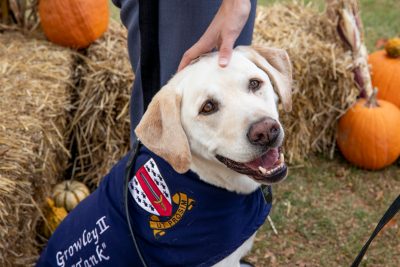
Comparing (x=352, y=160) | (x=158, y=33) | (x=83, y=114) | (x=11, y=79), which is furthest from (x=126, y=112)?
(x=352, y=160)

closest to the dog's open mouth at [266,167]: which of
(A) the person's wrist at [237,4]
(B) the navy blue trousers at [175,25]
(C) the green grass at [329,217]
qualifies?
(A) the person's wrist at [237,4]

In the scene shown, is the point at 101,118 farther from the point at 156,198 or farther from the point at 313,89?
the point at 156,198

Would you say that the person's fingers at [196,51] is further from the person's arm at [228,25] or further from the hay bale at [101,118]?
the hay bale at [101,118]

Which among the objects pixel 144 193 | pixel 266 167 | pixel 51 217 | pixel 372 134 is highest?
pixel 266 167

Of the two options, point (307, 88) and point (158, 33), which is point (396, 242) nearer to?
point (307, 88)

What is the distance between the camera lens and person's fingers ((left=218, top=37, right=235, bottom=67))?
2.26 m

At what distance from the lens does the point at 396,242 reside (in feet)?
12.5

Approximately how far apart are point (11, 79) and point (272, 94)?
7.46 feet

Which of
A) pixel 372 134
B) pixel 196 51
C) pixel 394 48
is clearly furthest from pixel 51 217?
pixel 394 48

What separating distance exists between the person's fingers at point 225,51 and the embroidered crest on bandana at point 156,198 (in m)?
0.55

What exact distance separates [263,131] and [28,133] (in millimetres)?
1824

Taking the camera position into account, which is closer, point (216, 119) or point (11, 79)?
point (216, 119)

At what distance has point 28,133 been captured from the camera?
135 inches

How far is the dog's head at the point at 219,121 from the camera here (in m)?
2.18
